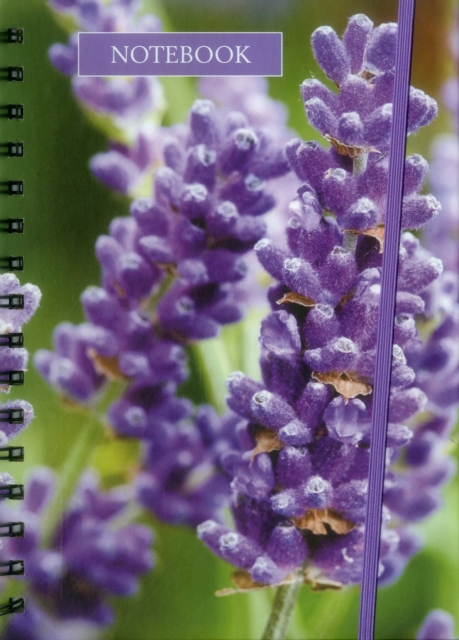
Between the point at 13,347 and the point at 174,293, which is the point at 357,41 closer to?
the point at 174,293

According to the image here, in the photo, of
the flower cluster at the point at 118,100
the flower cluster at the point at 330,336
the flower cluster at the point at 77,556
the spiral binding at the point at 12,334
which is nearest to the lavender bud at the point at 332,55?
the flower cluster at the point at 330,336

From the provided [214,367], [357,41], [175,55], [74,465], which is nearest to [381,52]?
[357,41]

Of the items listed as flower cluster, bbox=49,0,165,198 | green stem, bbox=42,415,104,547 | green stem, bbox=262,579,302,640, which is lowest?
green stem, bbox=262,579,302,640

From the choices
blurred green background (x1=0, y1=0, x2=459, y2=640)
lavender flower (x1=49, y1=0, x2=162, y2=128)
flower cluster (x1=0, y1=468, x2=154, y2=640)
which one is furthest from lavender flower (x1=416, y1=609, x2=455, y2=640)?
lavender flower (x1=49, y1=0, x2=162, y2=128)

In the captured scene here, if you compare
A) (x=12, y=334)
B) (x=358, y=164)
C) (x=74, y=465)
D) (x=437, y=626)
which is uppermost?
(x=358, y=164)

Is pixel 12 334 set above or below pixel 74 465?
above

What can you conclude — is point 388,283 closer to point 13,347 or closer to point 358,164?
point 358,164

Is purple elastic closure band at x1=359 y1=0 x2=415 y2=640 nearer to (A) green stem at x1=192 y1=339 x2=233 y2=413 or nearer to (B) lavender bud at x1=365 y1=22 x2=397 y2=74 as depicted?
(B) lavender bud at x1=365 y1=22 x2=397 y2=74

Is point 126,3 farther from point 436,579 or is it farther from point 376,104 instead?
point 436,579
